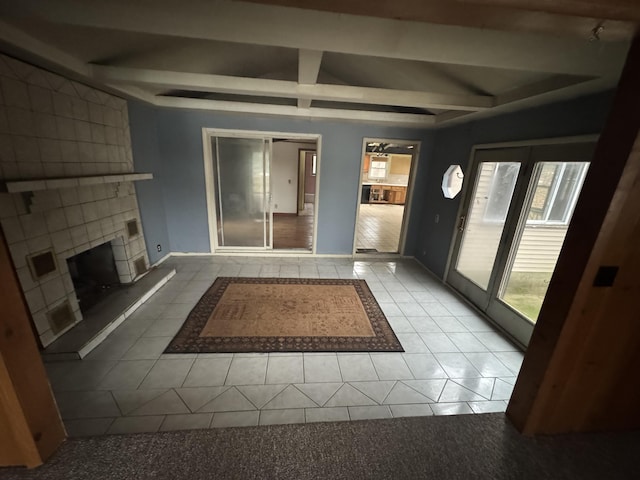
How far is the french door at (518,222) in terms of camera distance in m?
2.34

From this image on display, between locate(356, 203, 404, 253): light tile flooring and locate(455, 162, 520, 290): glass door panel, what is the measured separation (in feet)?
5.98

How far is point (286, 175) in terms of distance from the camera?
25.0 feet

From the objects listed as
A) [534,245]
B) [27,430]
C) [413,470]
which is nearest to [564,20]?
[413,470]

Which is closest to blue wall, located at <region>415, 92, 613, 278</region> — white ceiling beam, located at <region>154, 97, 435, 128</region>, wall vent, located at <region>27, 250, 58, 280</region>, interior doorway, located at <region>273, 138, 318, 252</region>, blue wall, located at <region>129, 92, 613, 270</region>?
blue wall, located at <region>129, 92, 613, 270</region>

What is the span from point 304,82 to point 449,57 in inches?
51.9

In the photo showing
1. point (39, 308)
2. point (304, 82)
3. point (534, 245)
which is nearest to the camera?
point (39, 308)

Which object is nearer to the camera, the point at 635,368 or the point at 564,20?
the point at 564,20

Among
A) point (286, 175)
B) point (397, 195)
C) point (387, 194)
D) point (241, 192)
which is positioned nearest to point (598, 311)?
point (241, 192)

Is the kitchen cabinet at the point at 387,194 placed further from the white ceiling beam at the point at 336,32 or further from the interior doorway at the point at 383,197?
the white ceiling beam at the point at 336,32

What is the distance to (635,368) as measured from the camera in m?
1.45

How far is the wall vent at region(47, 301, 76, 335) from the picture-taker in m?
2.15

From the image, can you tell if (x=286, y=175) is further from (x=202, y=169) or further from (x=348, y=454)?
(x=348, y=454)

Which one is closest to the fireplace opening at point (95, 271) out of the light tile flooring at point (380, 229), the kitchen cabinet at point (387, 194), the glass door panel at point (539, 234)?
the light tile flooring at point (380, 229)

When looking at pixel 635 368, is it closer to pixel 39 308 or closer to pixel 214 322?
pixel 214 322
